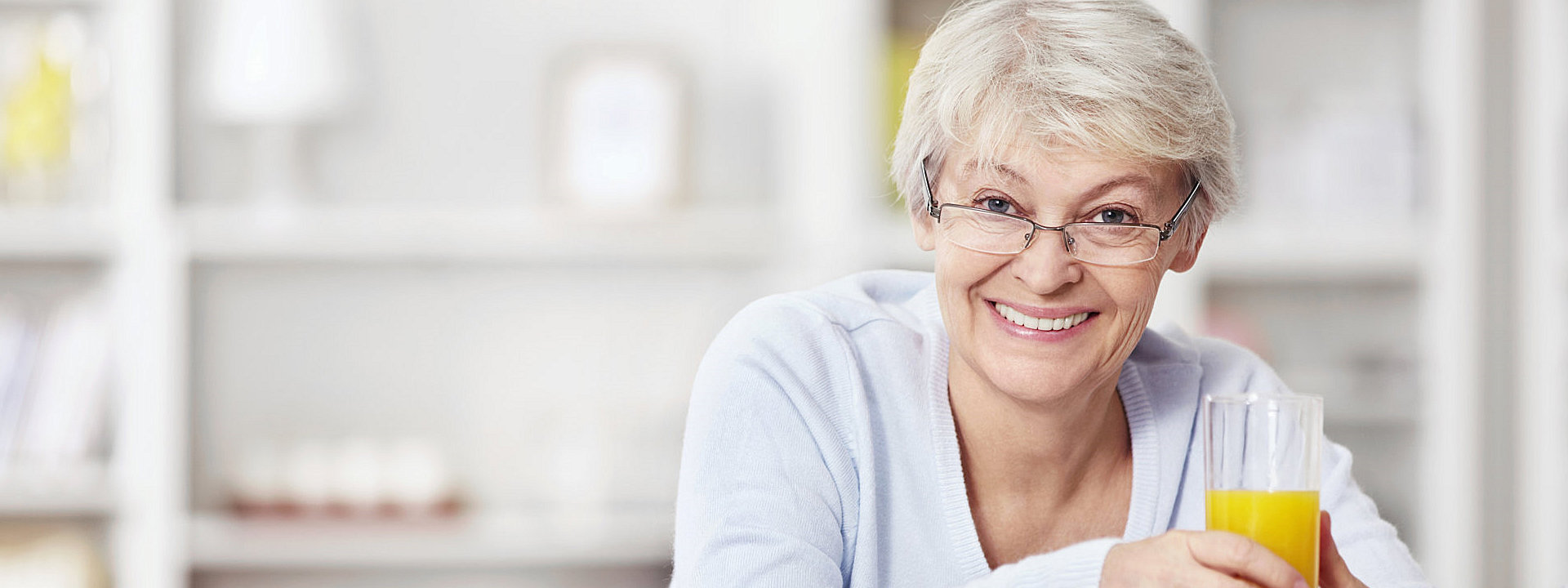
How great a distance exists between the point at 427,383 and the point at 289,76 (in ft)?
2.36

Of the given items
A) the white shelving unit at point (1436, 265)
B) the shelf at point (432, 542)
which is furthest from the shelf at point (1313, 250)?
the shelf at point (432, 542)

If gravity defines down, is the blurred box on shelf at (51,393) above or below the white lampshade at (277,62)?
below

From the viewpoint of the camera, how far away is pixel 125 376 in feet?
8.64

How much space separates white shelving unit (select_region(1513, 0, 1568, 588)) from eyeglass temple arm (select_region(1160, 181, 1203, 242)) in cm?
192

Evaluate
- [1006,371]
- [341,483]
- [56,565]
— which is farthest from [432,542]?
[1006,371]

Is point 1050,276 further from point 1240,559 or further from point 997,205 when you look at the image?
point 1240,559

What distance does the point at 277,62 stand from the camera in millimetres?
2670

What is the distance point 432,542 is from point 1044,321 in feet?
6.07

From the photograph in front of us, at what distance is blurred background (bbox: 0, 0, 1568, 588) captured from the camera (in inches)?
104

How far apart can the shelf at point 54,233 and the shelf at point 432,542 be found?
565 mm

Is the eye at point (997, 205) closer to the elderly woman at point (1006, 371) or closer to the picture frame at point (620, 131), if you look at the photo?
the elderly woman at point (1006, 371)

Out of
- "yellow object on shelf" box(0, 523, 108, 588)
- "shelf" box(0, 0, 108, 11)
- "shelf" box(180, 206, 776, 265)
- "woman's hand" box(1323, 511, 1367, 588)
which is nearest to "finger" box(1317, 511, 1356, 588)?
"woman's hand" box(1323, 511, 1367, 588)

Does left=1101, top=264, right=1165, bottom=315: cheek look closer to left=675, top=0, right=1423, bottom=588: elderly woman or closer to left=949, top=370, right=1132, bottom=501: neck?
left=675, top=0, right=1423, bottom=588: elderly woman

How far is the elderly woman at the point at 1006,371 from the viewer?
1.09 m
